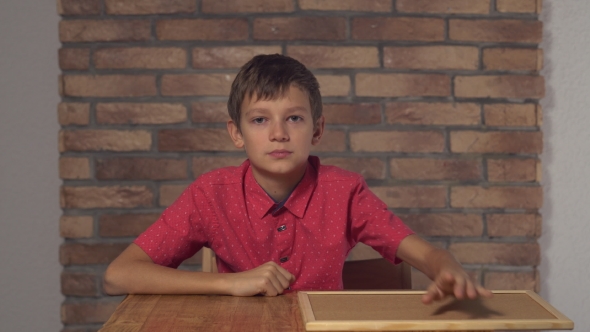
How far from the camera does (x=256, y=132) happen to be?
144 centimetres

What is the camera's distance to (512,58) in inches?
85.0

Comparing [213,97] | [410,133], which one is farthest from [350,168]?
[213,97]

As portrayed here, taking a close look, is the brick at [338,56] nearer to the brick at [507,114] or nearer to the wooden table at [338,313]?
the brick at [507,114]

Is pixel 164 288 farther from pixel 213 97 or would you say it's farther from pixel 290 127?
pixel 213 97

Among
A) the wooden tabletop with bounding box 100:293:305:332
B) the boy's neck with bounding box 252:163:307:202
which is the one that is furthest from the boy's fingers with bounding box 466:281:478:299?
the boy's neck with bounding box 252:163:307:202

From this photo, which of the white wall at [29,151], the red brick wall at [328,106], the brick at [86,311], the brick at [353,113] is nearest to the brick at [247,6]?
the red brick wall at [328,106]

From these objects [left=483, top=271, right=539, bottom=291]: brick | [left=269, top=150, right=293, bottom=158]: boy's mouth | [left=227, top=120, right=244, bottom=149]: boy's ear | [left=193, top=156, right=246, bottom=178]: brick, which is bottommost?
[left=483, top=271, right=539, bottom=291]: brick

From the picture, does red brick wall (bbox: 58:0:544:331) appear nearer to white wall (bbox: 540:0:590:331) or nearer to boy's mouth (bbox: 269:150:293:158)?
white wall (bbox: 540:0:590:331)

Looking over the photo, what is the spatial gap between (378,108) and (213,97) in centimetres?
54

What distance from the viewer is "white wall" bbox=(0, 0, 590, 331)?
227cm

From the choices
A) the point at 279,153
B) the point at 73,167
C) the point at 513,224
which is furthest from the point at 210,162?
the point at 513,224

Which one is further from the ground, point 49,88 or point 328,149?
point 49,88

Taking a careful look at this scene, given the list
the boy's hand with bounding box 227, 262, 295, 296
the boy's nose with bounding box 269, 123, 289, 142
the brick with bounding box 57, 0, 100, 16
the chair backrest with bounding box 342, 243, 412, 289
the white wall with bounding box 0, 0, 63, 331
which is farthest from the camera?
the white wall with bounding box 0, 0, 63, 331

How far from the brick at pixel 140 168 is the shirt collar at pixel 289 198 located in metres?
0.66
